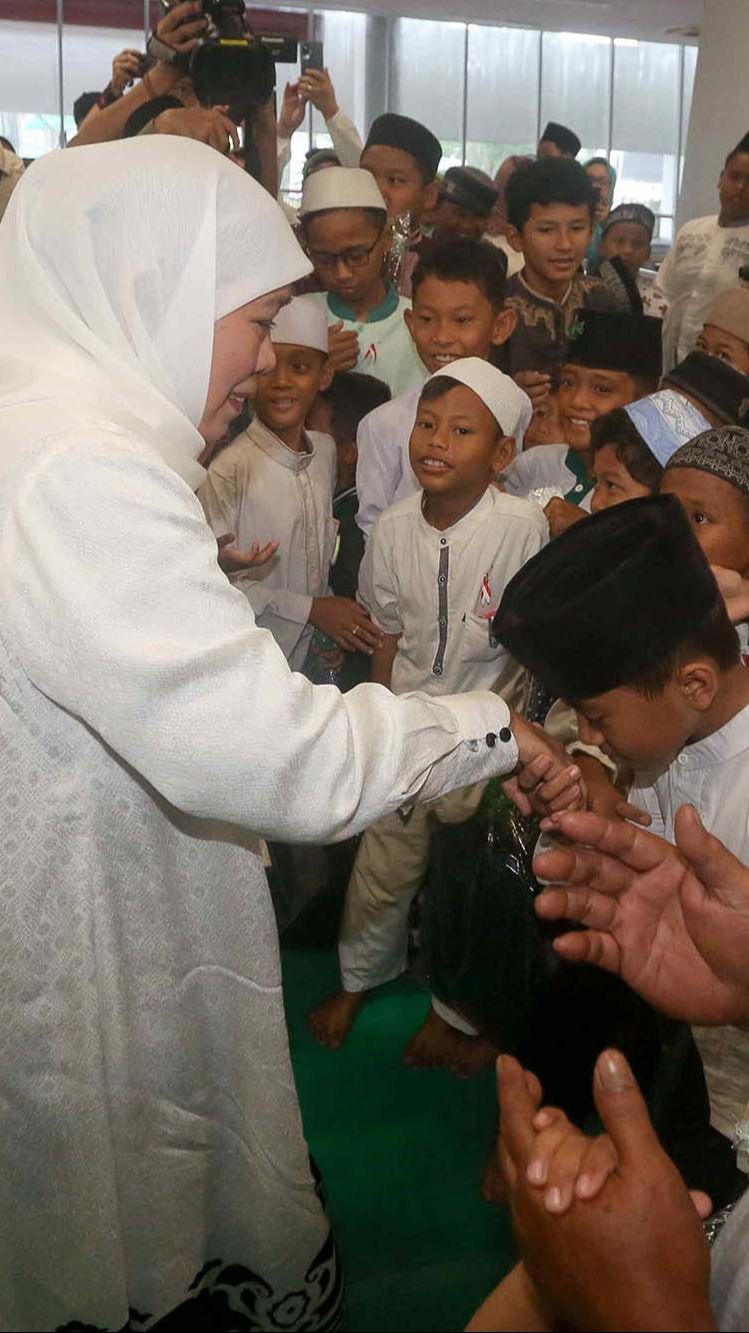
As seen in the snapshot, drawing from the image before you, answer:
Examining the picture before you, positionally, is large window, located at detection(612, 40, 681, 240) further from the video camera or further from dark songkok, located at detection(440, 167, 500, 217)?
the video camera

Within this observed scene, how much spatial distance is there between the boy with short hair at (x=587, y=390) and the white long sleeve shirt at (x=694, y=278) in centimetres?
29

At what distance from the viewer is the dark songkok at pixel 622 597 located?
55.2 inches

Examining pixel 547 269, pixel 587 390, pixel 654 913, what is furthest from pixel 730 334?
pixel 654 913

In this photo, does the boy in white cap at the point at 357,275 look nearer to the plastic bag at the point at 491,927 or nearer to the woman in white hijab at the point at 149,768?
the plastic bag at the point at 491,927

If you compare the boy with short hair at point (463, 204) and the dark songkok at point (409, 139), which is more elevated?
the dark songkok at point (409, 139)

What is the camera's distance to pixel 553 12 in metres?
4.40

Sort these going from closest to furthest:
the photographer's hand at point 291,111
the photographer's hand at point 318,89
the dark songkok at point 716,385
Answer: the dark songkok at point 716,385 < the photographer's hand at point 291,111 < the photographer's hand at point 318,89

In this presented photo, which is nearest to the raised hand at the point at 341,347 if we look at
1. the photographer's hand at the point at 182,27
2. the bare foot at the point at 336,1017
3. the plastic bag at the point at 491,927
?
the photographer's hand at the point at 182,27

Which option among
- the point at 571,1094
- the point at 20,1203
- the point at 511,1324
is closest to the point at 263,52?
the point at 571,1094

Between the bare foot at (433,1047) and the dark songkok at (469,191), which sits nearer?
the bare foot at (433,1047)

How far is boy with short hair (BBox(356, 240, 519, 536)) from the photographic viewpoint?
8.91ft

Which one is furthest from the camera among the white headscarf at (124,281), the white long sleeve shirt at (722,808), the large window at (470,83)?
the large window at (470,83)

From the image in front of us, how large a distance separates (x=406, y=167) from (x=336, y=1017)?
2.18 meters

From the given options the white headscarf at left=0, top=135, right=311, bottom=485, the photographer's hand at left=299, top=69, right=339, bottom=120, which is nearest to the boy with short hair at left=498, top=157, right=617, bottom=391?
the photographer's hand at left=299, top=69, right=339, bottom=120
